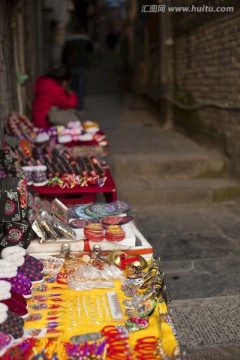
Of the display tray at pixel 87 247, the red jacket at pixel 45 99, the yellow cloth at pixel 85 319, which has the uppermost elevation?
the red jacket at pixel 45 99

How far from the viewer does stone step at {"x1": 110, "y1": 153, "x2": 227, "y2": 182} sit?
7277 millimetres

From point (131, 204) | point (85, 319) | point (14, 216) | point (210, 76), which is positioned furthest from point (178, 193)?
point (85, 319)

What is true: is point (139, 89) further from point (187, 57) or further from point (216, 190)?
point (216, 190)

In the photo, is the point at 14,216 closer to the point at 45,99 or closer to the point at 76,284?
the point at 76,284

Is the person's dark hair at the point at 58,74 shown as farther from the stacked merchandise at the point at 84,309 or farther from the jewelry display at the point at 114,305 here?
the jewelry display at the point at 114,305

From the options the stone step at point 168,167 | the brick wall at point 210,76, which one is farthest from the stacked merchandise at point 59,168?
the brick wall at point 210,76

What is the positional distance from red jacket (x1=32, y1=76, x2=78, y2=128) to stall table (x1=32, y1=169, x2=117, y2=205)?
3103mm

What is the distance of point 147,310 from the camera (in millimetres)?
2385

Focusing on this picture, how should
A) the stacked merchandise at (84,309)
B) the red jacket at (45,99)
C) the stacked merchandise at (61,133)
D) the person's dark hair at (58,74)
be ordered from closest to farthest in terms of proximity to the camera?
the stacked merchandise at (84,309) < the stacked merchandise at (61,133) < the red jacket at (45,99) < the person's dark hair at (58,74)

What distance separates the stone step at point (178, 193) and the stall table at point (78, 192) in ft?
6.27

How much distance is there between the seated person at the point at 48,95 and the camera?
7.67m

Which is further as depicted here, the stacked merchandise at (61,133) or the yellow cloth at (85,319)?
the stacked merchandise at (61,133)

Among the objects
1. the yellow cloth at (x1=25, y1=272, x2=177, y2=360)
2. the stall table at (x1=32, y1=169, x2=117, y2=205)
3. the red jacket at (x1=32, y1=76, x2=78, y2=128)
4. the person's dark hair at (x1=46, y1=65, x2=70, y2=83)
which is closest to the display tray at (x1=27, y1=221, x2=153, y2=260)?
the yellow cloth at (x1=25, y1=272, x2=177, y2=360)

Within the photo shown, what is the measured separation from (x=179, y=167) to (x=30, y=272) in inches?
192
